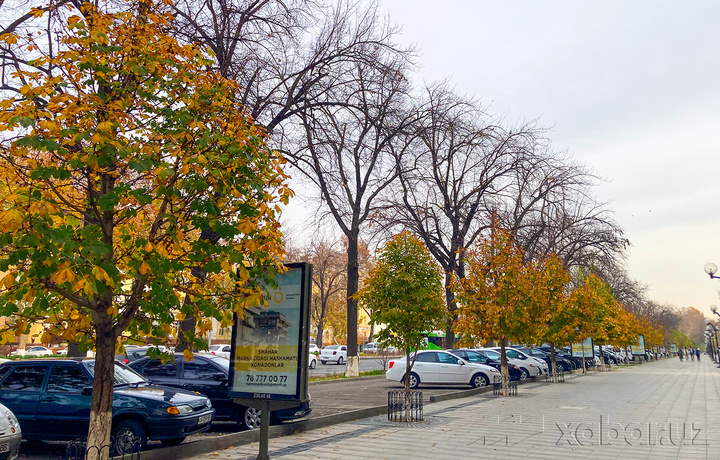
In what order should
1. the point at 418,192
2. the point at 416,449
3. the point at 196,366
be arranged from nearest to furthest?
the point at 416,449 → the point at 196,366 → the point at 418,192

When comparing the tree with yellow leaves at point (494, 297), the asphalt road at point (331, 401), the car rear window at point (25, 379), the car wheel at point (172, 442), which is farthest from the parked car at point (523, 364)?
the car rear window at point (25, 379)

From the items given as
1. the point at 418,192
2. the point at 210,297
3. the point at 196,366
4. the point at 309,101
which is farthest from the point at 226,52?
the point at 418,192

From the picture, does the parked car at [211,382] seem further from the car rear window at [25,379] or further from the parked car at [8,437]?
the parked car at [8,437]

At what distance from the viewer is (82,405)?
30.5 feet

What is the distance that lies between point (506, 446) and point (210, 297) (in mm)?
6292

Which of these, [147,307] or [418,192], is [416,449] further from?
[418,192]

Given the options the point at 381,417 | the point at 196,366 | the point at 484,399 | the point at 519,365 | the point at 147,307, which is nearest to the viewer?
the point at 147,307

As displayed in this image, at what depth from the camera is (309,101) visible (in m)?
19.5

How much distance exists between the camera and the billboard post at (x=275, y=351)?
8258 mm

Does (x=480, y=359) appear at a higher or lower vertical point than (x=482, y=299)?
lower

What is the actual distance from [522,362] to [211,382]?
864 inches

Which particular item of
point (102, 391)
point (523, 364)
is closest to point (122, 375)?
point (102, 391)

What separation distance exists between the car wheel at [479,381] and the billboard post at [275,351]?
1657 cm

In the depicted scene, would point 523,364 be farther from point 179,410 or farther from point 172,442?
point 179,410
